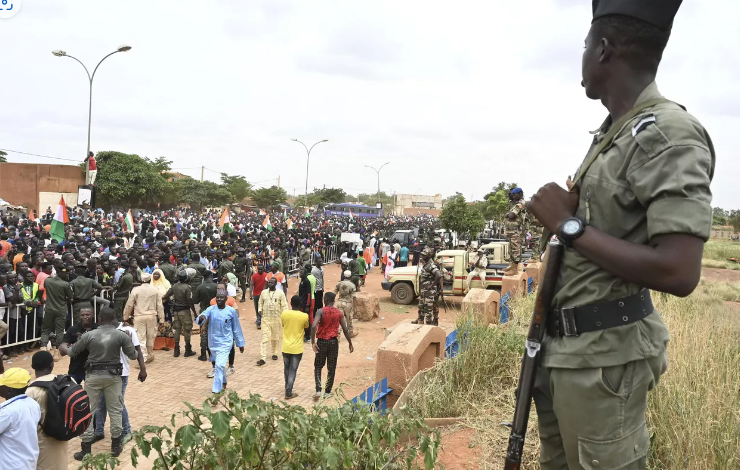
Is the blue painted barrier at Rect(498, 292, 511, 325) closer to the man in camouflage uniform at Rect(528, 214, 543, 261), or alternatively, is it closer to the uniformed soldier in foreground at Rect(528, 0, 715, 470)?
the man in camouflage uniform at Rect(528, 214, 543, 261)

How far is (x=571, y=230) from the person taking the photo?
4.84 ft

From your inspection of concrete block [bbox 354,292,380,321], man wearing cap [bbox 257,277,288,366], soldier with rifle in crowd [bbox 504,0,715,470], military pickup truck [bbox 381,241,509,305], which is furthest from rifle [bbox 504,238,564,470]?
military pickup truck [bbox 381,241,509,305]

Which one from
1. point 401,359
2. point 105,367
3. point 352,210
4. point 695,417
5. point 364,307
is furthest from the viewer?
A: point 352,210

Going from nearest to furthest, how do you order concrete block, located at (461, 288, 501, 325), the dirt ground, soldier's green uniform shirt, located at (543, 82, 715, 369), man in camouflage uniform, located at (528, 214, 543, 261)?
soldier's green uniform shirt, located at (543, 82, 715, 369)
concrete block, located at (461, 288, 501, 325)
man in camouflage uniform, located at (528, 214, 543, 261)
the dirt ground

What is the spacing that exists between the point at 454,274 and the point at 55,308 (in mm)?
9338

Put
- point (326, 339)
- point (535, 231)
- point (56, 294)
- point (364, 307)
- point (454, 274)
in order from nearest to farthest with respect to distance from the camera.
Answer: point (326, 339) < point (56, 294) < point (364, 307) < point (454, 274) < point (535, 231)

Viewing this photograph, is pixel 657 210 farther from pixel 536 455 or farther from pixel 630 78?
pixel 536 455

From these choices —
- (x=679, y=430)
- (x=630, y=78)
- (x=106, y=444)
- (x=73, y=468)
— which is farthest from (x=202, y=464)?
(x=106, y=444)

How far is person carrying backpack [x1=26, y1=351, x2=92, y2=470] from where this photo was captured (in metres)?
4.02

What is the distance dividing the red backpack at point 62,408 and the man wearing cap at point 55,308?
5.28 meters

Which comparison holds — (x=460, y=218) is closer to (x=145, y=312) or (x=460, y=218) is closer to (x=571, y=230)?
(x=145, y=312)

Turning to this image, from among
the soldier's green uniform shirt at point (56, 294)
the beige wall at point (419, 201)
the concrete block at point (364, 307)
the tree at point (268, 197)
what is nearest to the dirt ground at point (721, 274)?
the concrete block at point (364, 307)

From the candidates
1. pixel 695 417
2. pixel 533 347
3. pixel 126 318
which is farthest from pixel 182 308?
pixel 533 347

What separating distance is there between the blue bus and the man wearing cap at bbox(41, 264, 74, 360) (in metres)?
49.2
